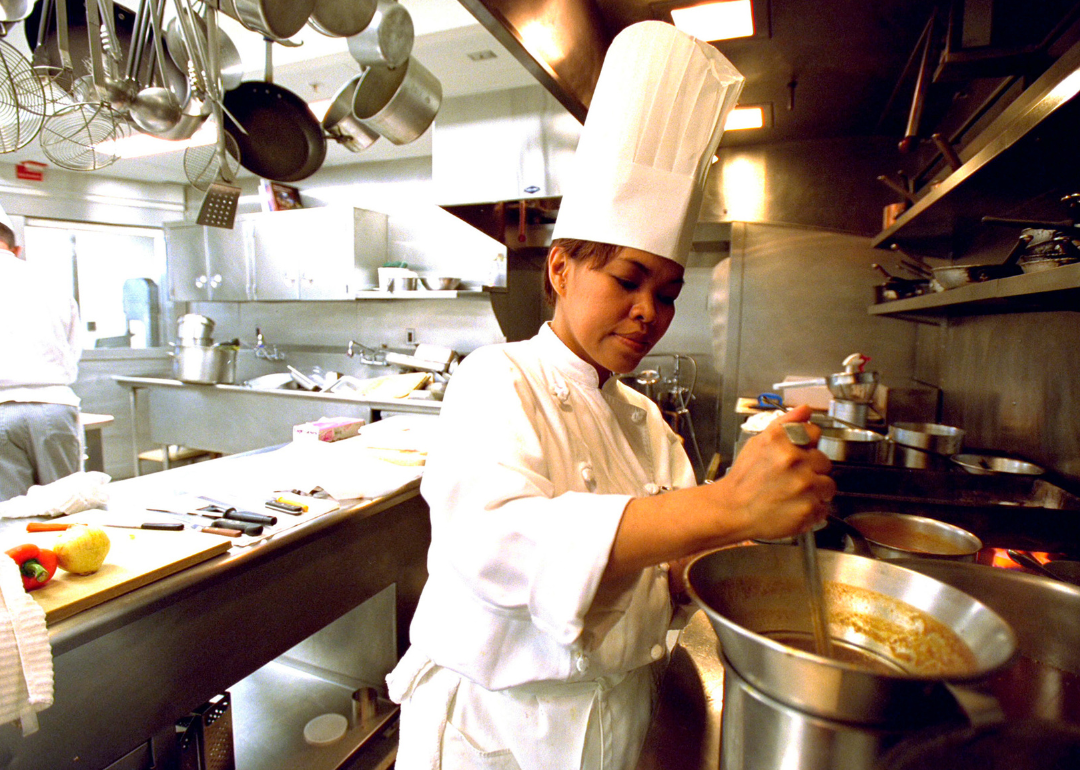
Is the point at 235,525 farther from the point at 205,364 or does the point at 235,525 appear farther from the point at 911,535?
the point at 205,364

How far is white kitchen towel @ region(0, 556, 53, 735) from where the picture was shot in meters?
0.95

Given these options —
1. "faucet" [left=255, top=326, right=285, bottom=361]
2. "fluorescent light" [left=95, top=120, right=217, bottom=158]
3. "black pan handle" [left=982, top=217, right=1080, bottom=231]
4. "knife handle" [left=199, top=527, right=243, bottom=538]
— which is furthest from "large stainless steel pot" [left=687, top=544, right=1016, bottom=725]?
"faucet" [left=255, top=326, right=285, bottom=361]

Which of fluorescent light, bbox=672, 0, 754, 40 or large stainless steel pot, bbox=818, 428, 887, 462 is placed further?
fluorescent light, bbox=672, 0, 754, 40

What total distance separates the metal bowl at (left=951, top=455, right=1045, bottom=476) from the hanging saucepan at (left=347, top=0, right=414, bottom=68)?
2767 mm

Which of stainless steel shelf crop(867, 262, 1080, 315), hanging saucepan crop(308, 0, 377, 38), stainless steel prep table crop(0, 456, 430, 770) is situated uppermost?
hanging saucepan crop(308, 0, 377, 38)

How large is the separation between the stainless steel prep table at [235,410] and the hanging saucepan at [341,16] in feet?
7.61

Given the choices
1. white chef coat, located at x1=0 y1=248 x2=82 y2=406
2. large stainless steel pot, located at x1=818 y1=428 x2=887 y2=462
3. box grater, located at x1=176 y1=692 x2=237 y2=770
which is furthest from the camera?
white chef coat, located at x1=0 y1=248 x2=82 y2=406

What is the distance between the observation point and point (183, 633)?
1301 mm

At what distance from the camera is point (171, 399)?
4.97 m

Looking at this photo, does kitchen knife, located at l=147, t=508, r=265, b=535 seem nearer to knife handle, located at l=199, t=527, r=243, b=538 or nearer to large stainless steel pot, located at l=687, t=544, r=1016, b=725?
knife handle, located at l=199, t=527, r=243, b=538

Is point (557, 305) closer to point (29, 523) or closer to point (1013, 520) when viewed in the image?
point (1013, 520)

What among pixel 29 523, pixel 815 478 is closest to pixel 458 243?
pixel 29 523

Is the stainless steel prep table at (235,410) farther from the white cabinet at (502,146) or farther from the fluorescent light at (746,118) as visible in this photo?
the fluorescent light at (746,118)

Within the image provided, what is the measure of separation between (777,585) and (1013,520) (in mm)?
979
